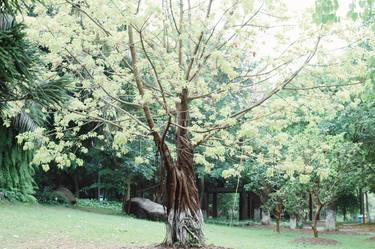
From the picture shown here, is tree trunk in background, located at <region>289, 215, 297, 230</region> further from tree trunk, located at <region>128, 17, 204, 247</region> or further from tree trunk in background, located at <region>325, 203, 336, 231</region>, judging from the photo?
tree trunk, located at <region>128, 17, 204, 247</region>

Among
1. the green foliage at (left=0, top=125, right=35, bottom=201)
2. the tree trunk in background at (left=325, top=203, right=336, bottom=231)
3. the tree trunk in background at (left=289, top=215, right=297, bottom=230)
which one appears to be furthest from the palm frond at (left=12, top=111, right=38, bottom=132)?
the tree trunk in background at (left=325, top=203, right=336, bottom=231)

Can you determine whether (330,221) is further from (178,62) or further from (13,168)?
(178,62)

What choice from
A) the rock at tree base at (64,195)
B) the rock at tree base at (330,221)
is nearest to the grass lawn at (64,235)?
the rock at tree base at (64,195)

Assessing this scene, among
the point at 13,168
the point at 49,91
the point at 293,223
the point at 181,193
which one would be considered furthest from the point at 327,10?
the point at 293,223

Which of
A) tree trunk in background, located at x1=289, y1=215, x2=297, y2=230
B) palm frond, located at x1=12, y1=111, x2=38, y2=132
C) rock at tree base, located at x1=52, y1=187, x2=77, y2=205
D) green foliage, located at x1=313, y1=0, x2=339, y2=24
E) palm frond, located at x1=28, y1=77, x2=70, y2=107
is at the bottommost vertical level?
tree trunk in background, located at x1=289, y1=215, x2=297, y2=230

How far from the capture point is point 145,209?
2252 cm

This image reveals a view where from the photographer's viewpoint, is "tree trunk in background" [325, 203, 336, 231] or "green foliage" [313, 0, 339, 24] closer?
"green foliage" [313, 0, 339, 24]

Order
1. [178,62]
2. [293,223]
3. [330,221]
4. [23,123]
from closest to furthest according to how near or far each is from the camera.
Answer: [178,62]
[23,123]
[330,221]
[293,223]

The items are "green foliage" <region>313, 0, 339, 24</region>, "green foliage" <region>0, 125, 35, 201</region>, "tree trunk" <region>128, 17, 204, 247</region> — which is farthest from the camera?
"green foliage" <region>0, 125, 35, 201</region>

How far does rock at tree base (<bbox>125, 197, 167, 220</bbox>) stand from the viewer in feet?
72.0

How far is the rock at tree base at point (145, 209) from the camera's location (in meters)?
21.9

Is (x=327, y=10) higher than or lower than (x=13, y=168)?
higher

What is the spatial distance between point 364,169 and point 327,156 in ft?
9.37

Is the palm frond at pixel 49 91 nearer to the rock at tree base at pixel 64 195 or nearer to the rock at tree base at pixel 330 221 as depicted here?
the rock at tree base at pixel 64 195
